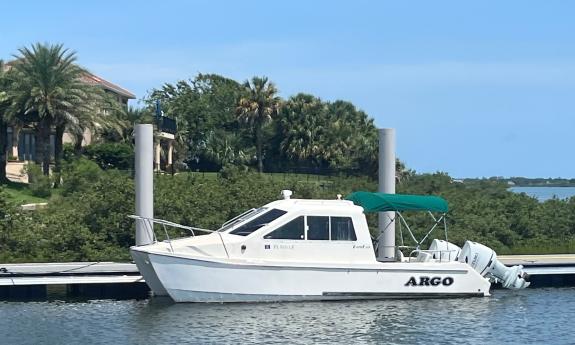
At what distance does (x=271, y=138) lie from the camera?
2559 inches

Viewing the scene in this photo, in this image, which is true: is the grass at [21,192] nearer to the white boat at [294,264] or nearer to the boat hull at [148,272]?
the boat hull at [148,272]

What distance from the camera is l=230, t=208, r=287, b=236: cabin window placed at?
21516 mm

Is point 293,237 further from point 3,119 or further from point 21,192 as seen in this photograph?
point 3,119

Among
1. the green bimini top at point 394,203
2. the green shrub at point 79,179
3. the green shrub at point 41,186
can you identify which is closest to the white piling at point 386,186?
the green bimini top at point 394,203

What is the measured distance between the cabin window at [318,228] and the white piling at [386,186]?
304cm

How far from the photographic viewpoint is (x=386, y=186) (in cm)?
2458

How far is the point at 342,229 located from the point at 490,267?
4007 millimetres

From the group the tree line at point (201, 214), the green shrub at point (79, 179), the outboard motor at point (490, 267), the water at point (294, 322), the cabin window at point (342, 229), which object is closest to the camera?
the water at point (294, 322)

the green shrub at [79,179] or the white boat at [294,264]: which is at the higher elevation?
the green shrub at [79,179]

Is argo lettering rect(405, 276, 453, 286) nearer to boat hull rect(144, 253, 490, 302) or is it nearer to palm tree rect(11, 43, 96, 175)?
boat hull rect(144, 253, 490, 302)

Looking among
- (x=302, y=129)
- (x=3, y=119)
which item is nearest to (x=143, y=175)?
(x=3, y=119)

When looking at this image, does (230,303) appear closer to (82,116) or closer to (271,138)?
(82,116)

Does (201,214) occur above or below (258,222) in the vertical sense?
below

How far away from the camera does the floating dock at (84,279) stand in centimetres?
2205
